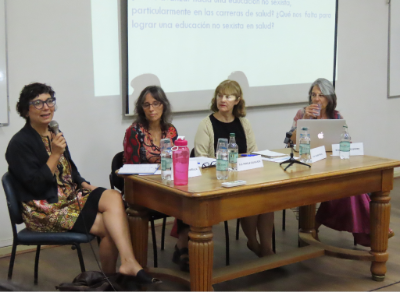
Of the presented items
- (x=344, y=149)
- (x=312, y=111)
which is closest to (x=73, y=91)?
(x=312, y=111)

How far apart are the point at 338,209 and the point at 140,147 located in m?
1.41

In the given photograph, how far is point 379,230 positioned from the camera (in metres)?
2.93

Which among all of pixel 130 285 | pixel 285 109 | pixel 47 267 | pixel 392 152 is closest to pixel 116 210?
pixel 130 285

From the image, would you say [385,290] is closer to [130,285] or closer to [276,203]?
[276,203]

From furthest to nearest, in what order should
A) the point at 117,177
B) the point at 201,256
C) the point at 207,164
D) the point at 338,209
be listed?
the point at 338,209
the point at 117,177
the point at 207,164
the point at 201,256

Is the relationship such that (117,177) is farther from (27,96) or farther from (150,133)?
(27,96)

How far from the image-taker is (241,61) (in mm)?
4320

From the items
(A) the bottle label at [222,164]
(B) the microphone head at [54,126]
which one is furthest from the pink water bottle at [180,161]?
(B) the microphone head at [54,126]

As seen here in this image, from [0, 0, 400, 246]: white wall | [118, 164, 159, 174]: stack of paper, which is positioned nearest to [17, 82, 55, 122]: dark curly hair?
[118, 164, 159, 174]: stack of paper

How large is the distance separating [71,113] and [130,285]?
60.7 inches

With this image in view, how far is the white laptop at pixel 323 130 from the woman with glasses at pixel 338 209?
10.0 inches

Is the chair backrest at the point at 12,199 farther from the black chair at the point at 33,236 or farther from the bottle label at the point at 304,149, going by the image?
the bottle label at the point at 304,149

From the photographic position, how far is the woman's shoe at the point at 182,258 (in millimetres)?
2965

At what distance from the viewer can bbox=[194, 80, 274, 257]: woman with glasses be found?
10.4 ft
